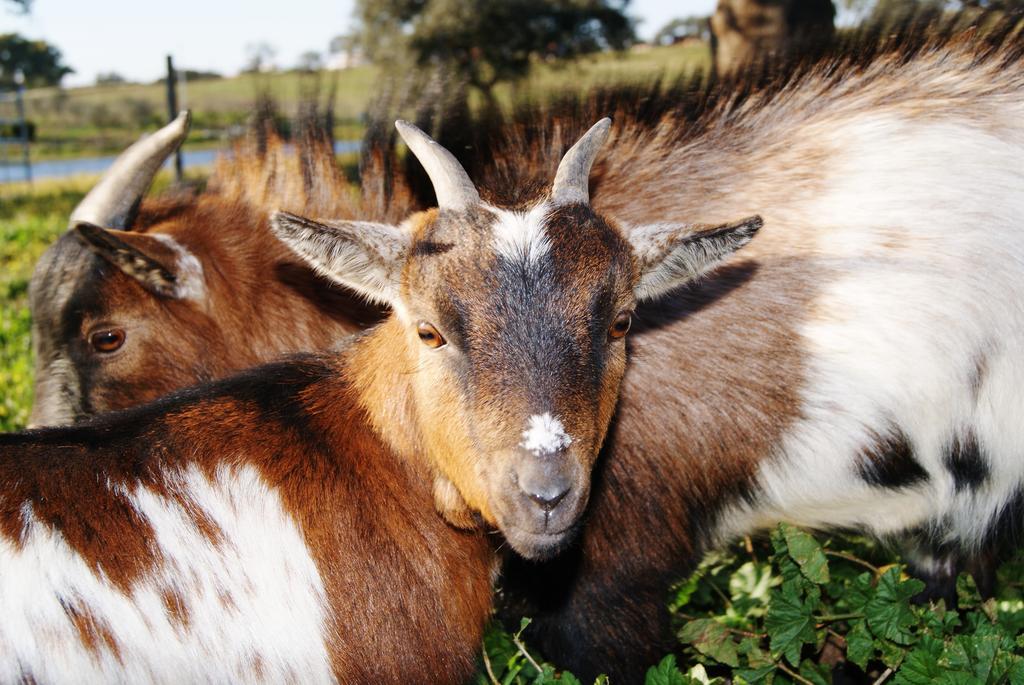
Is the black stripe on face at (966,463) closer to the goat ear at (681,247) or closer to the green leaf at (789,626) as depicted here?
the green leaf at (789,626)

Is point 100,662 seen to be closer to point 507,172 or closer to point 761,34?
point 507,172

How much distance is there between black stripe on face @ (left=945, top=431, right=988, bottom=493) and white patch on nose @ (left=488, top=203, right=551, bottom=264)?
79.0 inches

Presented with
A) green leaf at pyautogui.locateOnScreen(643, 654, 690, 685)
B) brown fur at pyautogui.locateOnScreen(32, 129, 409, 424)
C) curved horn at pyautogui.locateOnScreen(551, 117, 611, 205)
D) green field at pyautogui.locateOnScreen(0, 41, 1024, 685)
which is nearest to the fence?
green field at pyautogui.locateOnScreen(0, 41, 1024, 685)

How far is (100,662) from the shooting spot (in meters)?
2.92

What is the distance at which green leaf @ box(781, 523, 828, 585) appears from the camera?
3.75 meters

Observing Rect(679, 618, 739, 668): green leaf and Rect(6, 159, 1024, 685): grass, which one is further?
Rect(679, 618, 739, 668): green leaf

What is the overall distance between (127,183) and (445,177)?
2.51 m

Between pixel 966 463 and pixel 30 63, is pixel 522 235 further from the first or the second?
pixel 30 63

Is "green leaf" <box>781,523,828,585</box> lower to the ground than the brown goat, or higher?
lower

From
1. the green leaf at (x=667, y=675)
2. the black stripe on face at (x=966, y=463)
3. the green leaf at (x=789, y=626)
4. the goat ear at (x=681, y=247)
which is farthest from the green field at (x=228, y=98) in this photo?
the green leaf at (x=667, y=675)

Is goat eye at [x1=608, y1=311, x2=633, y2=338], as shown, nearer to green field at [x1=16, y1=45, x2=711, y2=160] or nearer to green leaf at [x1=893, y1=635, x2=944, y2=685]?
green leaf at [x1=893, y1=635, x2=944, y2=685]

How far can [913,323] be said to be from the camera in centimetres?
381

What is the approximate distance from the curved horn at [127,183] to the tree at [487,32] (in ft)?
5.09

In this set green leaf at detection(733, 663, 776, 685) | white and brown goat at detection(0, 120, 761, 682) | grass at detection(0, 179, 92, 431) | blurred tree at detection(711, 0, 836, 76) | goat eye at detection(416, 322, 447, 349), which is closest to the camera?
white and brown goat at detection(0, 120, 761, 682)
